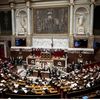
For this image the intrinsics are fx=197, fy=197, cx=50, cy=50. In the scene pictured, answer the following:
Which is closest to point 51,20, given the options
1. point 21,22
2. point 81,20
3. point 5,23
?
point 81,20

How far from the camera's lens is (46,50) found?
75.9 ft

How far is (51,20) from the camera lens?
24000 millimetres

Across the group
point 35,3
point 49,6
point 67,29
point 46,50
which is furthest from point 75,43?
point 35,3

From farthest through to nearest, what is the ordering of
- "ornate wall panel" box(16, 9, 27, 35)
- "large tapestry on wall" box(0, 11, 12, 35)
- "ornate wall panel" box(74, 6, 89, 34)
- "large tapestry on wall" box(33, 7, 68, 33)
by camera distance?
1. "large tapestry on wall" box(0, 11, 12, 35)
2. "ornate wall panel" box(16, 9, 27, 35)
3. "large tapestry on wall" box(33, 7, 68, 33)
4. "ornate wall panel" box(74, 6, 89, 34)

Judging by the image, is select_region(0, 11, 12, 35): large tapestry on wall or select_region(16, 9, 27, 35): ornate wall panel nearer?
select_region(16, 9, 27, 35): ornate wall panel

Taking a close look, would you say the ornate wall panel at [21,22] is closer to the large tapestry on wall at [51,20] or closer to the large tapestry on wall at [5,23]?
the large tapestry on wall at [5,23]

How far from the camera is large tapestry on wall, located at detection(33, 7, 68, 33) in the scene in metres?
23.5

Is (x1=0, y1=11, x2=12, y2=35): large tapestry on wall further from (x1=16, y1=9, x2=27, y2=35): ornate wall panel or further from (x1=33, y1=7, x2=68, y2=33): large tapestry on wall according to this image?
(x1=33, y1=7, x2=68, y2=33): large tapestry on wall

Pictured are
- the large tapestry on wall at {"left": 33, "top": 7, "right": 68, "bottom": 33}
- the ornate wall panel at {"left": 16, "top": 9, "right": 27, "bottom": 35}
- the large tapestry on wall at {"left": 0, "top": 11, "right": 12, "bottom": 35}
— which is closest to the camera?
the large tapestry on wall at {"left": 33, "top": 7, "right": 68, "bottom": 33}

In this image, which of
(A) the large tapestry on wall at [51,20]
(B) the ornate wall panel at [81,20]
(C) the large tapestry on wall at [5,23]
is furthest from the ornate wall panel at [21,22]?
(B) the ornate wall panel at [81,20]

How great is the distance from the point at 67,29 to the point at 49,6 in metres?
3.51

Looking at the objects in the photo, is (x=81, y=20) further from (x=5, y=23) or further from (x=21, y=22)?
(x=5, y=23)

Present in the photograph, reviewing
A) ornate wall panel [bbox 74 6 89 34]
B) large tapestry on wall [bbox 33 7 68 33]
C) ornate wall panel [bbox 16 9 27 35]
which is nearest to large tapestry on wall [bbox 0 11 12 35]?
ornate wall panel [bbox 16 9 27 35]

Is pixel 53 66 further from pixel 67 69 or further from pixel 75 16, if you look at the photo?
pixel 75 16
